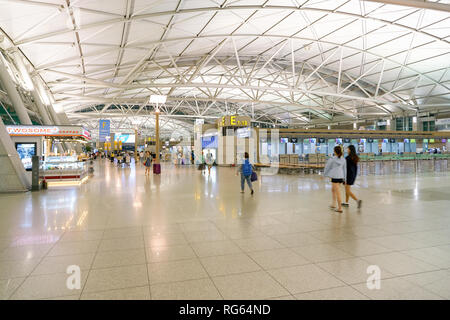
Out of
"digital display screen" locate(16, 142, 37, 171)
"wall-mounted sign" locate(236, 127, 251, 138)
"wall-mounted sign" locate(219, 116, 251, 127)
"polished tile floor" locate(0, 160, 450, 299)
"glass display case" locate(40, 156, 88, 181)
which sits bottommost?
"polished tile floor" locate(0, 160, 450, 299)

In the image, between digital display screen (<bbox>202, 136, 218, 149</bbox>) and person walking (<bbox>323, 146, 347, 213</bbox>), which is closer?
person walking (<bbox>323, 146, 347, 213</bbox>)

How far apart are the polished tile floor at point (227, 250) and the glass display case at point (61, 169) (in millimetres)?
Answer: 6905

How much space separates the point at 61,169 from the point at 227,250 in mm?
13962

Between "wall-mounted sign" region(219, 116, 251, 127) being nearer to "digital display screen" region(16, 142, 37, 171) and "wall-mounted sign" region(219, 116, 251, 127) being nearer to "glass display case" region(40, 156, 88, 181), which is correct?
"glass display case" region(40, 156, 88, 181)

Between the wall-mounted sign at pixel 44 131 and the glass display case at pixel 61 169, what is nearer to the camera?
the glass display case at pixel 61 169

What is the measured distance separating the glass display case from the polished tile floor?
6905mm

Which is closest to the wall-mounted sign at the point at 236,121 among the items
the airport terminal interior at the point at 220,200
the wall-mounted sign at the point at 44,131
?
the airport terminal interior at the point at 220,200

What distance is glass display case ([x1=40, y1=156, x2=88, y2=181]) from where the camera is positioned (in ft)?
47.7

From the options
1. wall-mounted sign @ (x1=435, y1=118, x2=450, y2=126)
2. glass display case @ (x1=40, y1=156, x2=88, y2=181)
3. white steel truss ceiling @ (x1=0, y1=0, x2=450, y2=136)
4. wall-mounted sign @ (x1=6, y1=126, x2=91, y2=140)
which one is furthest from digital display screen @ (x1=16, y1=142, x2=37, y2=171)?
wall-mounted sign @ (x1=435, y1=118, x2=450, y2=126)

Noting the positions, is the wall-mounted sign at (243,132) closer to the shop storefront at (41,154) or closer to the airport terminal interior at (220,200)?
the airport terminal interior at (220,200)

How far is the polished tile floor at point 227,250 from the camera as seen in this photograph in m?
3.13

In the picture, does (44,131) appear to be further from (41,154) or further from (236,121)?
(236,121)

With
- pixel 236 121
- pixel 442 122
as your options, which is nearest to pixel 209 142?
pixel 236 121
